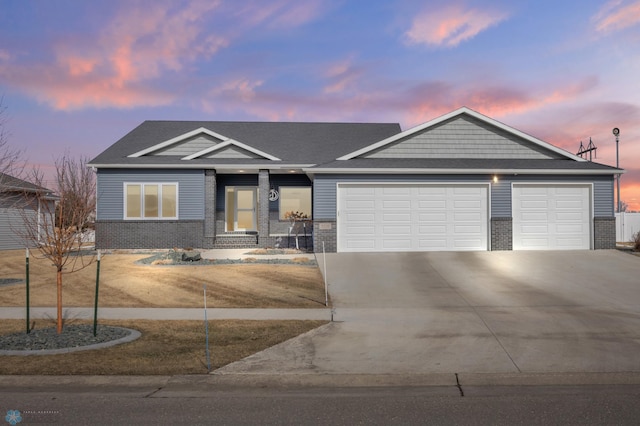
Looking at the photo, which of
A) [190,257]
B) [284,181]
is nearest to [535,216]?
[284,181]

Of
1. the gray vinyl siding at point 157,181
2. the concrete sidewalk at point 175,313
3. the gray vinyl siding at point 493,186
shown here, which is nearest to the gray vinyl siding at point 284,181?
the gray vinyl siding at point 157,181

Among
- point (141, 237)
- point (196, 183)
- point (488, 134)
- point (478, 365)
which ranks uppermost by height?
point (488, 134)

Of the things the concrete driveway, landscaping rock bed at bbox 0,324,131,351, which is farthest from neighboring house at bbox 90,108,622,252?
landscaping rock bed at bbox 0,324,131,351

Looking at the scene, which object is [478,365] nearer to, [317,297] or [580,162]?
[317,297]

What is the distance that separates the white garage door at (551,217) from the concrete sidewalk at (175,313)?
38.6ft

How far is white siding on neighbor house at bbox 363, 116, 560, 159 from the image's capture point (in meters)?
21.5

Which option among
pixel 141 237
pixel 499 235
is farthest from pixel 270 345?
pixel 141 237

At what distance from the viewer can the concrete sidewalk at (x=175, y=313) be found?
10961 millimetres

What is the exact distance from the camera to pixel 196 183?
22.8 meters

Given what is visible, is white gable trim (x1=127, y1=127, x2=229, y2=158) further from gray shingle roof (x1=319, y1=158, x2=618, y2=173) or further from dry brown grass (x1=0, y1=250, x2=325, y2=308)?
dry brown grass (x1=0, y1=250, x2=325, y2=308)

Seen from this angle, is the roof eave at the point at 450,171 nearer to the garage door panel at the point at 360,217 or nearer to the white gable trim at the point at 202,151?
the garage door panel at the point at 360,217

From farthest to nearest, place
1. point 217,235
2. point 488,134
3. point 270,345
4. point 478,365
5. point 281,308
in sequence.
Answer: point 217,235, point 488,134, point 281,308, point 270,345, point 478,365

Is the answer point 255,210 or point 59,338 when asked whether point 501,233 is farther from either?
point 59,338

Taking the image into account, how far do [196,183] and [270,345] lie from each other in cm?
1510
